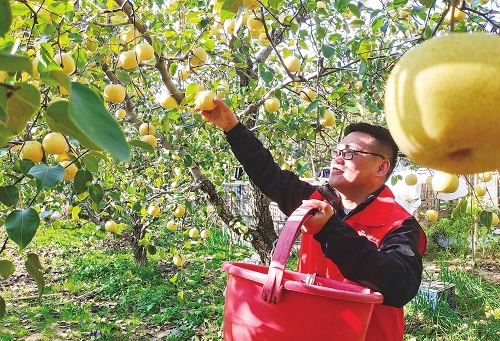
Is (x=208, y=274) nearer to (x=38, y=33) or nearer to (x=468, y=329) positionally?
(x=468, y=329)

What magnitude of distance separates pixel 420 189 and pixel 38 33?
6.93 m

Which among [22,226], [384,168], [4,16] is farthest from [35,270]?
[384,168]

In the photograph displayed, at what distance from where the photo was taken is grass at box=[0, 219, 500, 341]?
3.75m

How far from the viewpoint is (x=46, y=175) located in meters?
1.02

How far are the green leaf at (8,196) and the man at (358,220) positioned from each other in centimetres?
79

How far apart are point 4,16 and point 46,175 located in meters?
0.48

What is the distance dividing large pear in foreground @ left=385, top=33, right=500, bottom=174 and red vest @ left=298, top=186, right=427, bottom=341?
1.07 meters

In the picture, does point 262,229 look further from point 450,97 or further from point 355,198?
point 450,97

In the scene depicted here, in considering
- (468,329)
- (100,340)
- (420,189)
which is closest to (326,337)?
(468,329)

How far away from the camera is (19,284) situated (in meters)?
5.83

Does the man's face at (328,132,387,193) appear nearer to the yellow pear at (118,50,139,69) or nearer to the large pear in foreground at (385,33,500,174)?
the yellow pear at (118,50,139,69)

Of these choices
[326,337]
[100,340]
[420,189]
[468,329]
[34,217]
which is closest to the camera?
[34,217]

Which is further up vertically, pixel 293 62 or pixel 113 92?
pixel 293 62

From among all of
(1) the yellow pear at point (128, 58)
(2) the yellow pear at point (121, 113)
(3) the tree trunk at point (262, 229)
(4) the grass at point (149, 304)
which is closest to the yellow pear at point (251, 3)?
(1) the yellow pear at point (128, 58)
